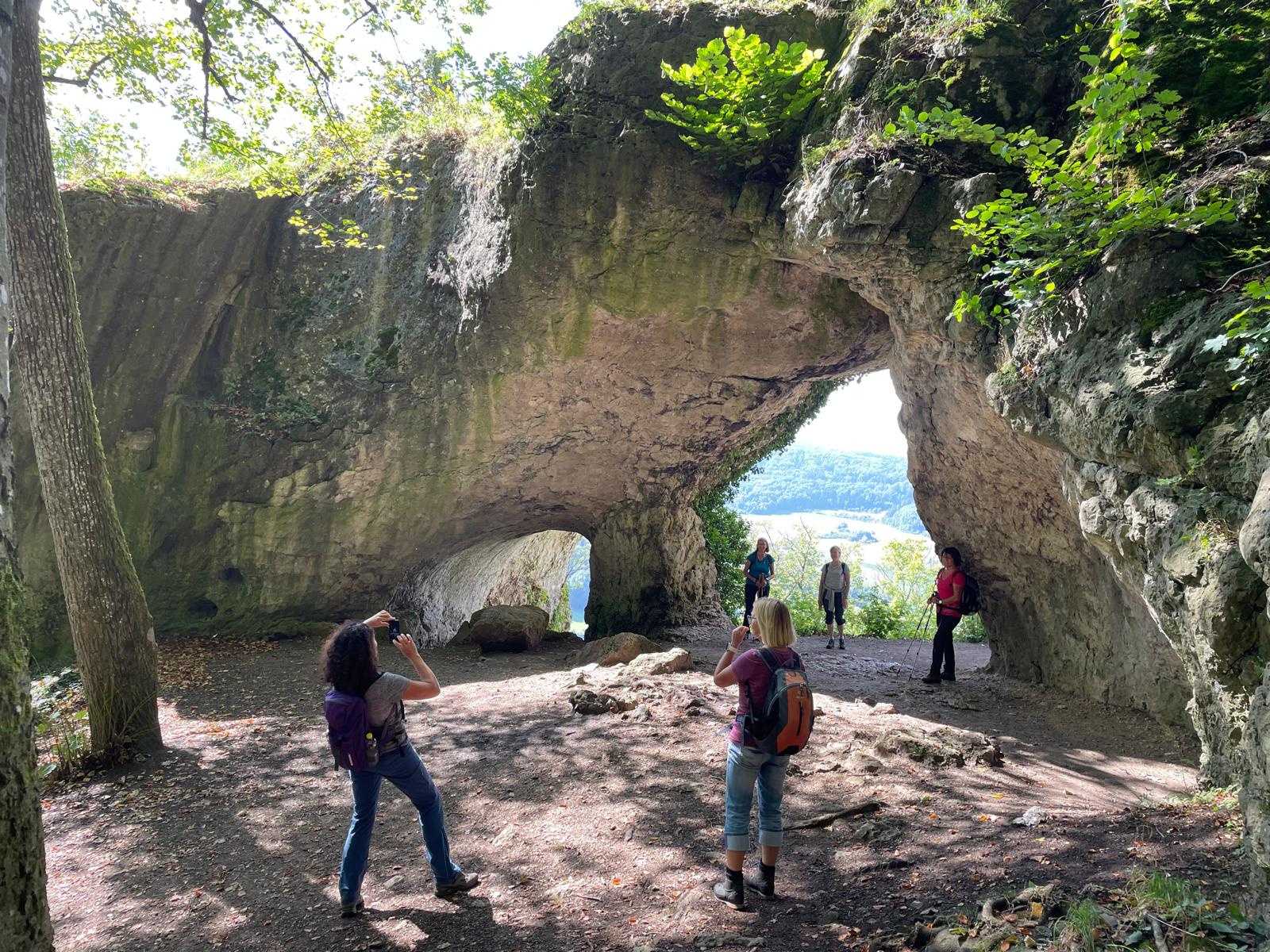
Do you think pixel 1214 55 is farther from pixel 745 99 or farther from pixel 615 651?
pixel 615 651

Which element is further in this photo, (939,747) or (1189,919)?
(939,747)

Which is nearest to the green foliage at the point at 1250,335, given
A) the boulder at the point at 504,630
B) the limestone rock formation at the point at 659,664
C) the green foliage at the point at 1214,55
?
the green foliage at the point at 1214,55

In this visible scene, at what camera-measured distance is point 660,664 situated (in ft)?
24.9

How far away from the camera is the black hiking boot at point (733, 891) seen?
3457 mm

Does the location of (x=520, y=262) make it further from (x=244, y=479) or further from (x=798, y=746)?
(x=798, y=746)

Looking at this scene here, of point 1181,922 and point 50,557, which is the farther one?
point 50,557

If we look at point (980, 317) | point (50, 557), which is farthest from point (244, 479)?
point (980, 317)

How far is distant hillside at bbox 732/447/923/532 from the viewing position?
12688 centimetres

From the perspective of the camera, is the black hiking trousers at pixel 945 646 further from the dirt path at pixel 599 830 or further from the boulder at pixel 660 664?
the boulder at pixel 660 664

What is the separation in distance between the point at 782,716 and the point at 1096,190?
12.9 feet

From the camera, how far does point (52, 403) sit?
588 cm

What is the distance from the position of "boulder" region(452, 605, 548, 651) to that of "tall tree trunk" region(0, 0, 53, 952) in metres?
8.77

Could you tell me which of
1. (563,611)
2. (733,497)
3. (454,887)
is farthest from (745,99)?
(563,611)

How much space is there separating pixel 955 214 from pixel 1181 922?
5331 millimetres
